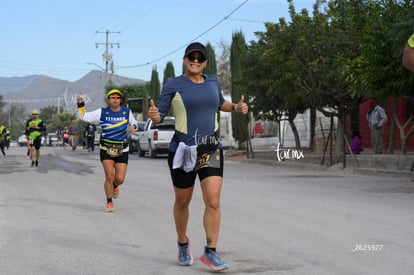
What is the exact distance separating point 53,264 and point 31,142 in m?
16.2

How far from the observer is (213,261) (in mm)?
6477

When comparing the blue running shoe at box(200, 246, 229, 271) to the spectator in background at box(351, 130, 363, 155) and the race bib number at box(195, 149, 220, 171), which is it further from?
the spectator in background at box(351, 130, 363, 155)

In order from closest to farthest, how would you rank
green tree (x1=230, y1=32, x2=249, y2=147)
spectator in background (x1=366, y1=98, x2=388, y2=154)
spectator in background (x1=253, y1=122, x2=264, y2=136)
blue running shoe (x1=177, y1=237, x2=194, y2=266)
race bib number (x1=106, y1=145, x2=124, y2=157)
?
blue running shoe (x1=177, y1=237, x2=194, y2=266) < race bib number (x1=106, y1=145, x2=124, y2=157) < spectator in background (x1=366, y1=98, x2=388, y2=154) < green tree (x1=230, y1=32, x2=249, y2=147) < spectator in background (x1=253, y1=122, x2=264, y2=136)

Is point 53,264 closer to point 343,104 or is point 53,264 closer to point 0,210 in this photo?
point 0,210

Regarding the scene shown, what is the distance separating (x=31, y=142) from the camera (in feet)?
74.5

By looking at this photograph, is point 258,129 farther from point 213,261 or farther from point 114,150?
point 213,261

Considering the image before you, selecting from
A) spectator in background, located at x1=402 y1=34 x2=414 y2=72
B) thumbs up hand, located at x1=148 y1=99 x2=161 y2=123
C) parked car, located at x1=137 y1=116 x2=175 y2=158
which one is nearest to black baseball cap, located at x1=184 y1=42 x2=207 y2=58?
thumbs up hand, located at x1=148 y1=99 x2=161 y2=123

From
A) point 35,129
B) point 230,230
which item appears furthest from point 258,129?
point 230,230

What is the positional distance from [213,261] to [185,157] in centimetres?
93


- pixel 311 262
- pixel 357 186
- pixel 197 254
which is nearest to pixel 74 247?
pixel 197 254

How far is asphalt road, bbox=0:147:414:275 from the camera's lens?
22.7ft

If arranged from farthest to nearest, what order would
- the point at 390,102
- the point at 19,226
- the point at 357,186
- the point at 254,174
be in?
1. the point at 390,102
2. the point at 254,174
3. the point at 357,186
4. the point at 19,226

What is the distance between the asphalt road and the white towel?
3.07 feet

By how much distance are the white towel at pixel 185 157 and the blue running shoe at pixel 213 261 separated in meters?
0.75
